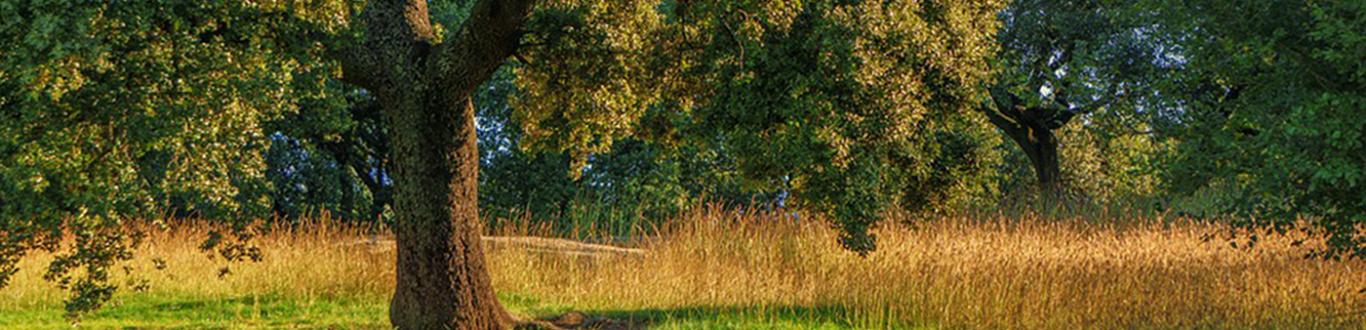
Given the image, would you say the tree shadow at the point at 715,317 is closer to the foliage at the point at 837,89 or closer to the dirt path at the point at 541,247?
the foliage at the point at 837,89

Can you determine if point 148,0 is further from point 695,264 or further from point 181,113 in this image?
point 695,264

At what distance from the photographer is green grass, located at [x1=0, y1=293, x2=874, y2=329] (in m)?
12.8

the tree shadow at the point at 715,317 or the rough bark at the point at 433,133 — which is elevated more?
the rough bark at the point at 433,133

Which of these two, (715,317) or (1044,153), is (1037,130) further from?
(715,317)

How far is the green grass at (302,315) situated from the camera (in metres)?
12.8

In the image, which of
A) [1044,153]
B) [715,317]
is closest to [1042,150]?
[1044,153]

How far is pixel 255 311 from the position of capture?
13953 mm

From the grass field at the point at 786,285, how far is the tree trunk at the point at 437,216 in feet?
6.43

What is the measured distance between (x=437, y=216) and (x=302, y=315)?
4.11 m

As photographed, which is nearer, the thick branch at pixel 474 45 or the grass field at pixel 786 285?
the thick branch at pixel 474 45

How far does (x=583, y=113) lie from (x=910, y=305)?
177 inches

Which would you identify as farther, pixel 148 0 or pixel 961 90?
pixel 961 90

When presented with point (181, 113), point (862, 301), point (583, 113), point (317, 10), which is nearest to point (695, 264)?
point (862, 301)

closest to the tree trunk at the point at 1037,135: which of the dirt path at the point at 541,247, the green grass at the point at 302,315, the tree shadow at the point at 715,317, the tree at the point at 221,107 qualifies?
the dirt path at the point at 541,247
